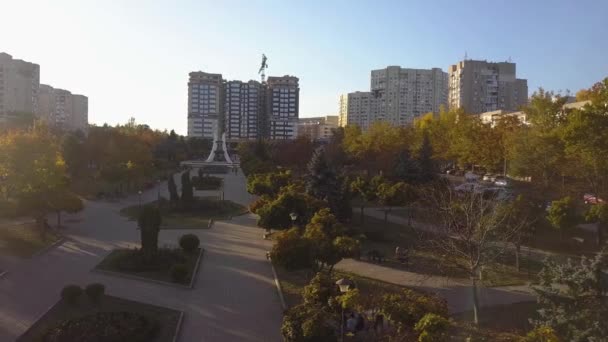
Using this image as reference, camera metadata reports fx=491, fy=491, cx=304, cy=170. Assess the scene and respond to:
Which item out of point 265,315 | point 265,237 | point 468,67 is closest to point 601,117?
point 265,237

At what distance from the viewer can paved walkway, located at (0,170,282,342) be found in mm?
11250

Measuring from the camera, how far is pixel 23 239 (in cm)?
1888

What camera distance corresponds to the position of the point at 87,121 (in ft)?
433

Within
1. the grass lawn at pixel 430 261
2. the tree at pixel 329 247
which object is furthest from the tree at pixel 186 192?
the tree at pixel 329 247

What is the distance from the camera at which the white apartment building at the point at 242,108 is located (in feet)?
381

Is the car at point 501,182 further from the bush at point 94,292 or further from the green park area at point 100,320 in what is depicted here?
the bush at point 94,292

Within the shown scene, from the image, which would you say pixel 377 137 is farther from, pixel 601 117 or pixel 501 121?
pixel 601 117

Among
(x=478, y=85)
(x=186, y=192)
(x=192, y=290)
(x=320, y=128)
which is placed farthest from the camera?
(x=320, y=128)

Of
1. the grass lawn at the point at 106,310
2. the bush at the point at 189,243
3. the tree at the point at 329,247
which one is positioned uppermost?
the tree at the point at 329,247

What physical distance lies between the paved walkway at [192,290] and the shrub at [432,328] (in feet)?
12.2

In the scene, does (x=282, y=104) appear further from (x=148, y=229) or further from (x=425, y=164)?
(x=148, y=229)

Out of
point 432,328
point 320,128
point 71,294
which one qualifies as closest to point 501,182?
point 432,328

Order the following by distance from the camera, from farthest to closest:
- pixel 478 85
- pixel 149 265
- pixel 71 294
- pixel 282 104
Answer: pixel 282 104 < pixel 478 85 < pixel 149 265 < pixel 71 294

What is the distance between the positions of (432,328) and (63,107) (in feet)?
414
